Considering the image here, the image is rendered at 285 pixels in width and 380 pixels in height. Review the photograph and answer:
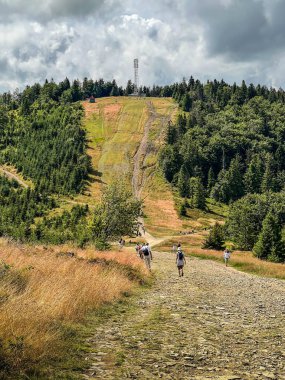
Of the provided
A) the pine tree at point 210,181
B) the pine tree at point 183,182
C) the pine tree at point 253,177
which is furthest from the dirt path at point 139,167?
the pine tree at point 253,177

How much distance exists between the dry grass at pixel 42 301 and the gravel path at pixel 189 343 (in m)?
0.92

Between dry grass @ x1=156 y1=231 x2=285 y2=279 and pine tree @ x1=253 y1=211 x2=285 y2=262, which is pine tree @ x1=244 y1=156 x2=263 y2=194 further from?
pine tree @ x1=253 y1=211 x2=285 y2=262

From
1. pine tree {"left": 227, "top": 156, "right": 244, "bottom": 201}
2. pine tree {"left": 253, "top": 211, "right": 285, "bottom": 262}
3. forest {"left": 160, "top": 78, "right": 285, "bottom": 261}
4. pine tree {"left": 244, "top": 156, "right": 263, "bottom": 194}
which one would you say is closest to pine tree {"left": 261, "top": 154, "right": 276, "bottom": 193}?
forest {"left": 160, "top": 78, "right": 285, "bottom": 261}

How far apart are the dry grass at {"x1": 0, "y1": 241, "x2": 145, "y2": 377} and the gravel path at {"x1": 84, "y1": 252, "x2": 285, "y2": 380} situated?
0.92 m

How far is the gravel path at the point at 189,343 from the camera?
7457mm

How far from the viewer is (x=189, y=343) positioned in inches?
374

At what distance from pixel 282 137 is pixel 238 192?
52.0 meters

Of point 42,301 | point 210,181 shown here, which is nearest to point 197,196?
point 210,181

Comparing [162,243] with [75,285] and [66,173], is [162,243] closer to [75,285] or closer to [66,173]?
[75,285]

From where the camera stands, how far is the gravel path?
7.46 meters

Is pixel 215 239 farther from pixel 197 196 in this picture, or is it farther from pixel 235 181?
pixel 235 181

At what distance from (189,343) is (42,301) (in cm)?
384

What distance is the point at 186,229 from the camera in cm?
10912

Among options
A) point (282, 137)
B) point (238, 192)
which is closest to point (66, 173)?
point (238, 192)
